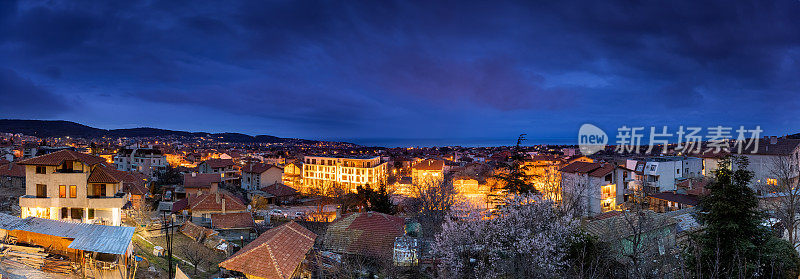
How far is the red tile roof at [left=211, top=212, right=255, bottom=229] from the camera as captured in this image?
30.5 meters

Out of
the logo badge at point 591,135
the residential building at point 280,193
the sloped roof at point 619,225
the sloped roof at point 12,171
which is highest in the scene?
the logo badge at point 591,135

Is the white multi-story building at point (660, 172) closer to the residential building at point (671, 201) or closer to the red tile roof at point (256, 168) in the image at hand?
the residential building at point (671, 201)

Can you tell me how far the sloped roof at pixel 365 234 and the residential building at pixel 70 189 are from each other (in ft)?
48.2

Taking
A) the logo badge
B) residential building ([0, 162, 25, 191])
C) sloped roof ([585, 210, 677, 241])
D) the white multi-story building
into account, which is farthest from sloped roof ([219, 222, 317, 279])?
the logo badge

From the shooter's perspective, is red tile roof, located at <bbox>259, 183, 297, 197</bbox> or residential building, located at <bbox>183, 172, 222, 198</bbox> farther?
red tile roof, located at <bbox>259, 183, 297, 197</bbox>

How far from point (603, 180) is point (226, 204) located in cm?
3464

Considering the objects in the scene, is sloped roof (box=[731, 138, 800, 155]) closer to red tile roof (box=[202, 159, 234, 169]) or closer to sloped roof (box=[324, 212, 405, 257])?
sloped roof (box=[324, 212, 405, 257])

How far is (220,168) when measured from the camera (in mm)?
63406

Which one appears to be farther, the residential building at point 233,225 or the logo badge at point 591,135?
the logo badge at point 591,135

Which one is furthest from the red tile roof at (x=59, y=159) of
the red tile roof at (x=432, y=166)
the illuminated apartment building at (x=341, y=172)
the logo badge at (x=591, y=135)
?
the logo badge at (x=591, y=135)

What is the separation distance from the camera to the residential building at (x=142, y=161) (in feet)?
221

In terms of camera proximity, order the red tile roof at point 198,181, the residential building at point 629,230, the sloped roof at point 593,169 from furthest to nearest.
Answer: the red tile roof at point 198,181
the sloped roof at point 593,169
the residential building at point 629,230

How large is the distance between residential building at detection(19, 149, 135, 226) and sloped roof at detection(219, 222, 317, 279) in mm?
14737

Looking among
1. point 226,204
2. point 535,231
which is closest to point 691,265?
point 535,231
